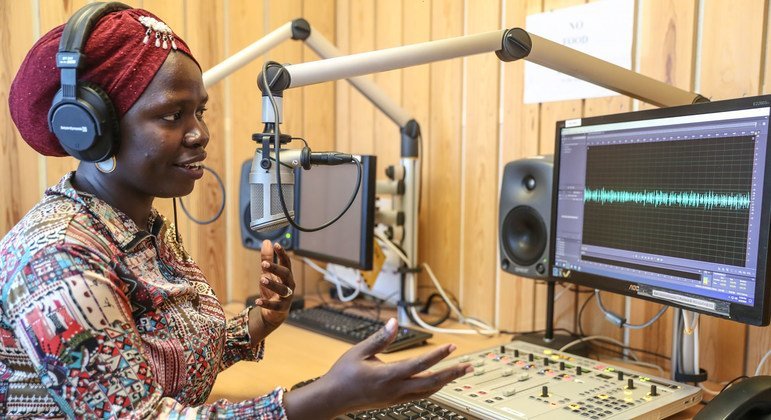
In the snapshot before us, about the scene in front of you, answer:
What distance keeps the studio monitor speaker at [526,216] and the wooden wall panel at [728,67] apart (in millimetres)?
362

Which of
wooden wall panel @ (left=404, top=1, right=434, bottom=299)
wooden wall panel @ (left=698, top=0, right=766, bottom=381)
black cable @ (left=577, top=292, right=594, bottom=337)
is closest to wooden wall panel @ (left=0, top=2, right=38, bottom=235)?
wooden wall panel @ (left=404, top=1, right=434, bottom=299)

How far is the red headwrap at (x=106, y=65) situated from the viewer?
31.9 inches

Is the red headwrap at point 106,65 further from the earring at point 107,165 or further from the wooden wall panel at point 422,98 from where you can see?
the wooden wall panel at point 422,98

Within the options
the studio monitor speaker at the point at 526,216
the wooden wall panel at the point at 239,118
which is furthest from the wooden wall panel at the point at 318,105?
the studio monitor speaker at the point at 526,216

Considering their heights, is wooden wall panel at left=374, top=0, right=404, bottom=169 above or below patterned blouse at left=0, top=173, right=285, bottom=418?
above

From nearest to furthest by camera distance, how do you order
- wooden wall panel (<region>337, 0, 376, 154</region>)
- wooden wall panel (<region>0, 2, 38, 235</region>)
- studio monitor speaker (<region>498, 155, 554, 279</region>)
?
studio monitor speaker (<region>498, 155, 554, 279</region>) → wooden wall panel (<region>0, 2, 38, 235</region>) → wooden wall panel (<region>337, 0, 376, 154</region>)

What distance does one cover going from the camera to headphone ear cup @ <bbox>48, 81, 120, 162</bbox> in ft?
2.59

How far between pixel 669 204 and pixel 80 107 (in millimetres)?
976

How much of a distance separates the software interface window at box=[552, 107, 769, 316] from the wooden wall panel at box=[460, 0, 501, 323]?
1.25 feet

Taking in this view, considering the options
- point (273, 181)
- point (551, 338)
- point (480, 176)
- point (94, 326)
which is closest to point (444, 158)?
point (480, 176)

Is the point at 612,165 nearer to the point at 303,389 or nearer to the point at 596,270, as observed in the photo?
the point at 596,270

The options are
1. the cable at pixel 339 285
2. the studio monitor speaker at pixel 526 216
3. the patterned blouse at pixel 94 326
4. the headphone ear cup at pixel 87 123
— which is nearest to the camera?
the patterned blouse at pixel 94 326

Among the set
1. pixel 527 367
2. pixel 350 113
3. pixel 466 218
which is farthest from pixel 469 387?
pixel 350 113

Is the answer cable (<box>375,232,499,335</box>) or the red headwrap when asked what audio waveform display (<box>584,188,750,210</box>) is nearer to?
cable (<box>375,232,499,335</box>)
